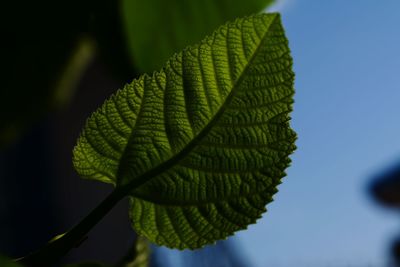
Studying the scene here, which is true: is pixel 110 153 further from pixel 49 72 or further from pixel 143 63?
pixel 49 72

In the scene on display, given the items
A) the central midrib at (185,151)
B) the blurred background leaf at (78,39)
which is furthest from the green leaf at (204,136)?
the blurred background leaf at (78,39)

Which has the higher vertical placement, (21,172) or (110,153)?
(110,153)

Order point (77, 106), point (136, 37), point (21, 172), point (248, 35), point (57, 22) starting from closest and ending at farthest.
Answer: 1. point (248, 35)
2. point (136, 37)
3. point (57, 22)
4. point (21, 172)
5. point (77, 106)

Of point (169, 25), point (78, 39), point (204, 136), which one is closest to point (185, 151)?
point (204, 136)

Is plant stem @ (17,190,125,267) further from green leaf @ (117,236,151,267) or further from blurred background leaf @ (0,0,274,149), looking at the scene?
blurred background leaf @ (0,0,274,149)

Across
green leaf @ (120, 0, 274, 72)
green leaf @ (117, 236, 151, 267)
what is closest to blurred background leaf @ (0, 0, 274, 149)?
green leaf @ (120, 0, 274, 72)

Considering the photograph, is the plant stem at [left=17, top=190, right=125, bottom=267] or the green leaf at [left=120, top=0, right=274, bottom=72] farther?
the green leaf at [left=120, top=0, right=274, bottom=72]

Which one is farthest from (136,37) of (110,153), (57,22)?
(110,153)
